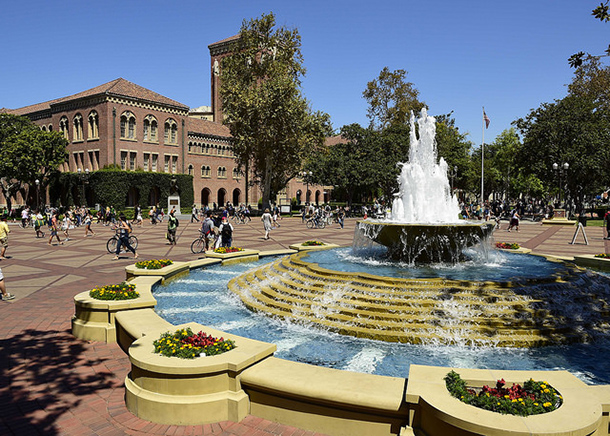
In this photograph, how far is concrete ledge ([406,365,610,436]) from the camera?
3504 mm

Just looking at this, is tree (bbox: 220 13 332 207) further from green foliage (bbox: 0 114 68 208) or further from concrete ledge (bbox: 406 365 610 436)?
concrete ledge (bbox: 406 365 610 436)

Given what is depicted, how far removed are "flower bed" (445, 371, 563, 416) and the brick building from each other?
47.1 meters

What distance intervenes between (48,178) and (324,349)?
193 feet

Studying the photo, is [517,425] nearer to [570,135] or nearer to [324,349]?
[324,349]

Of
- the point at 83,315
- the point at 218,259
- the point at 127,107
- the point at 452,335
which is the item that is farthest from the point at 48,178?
the point at 452,335

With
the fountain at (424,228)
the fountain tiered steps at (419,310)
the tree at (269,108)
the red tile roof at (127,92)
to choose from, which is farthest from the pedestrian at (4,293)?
the red tile roof at (127,92)

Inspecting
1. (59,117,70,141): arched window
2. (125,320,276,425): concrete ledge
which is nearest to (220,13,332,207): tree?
(59,117,70,141): arched window

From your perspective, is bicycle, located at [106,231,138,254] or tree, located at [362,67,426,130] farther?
tree, located at [362,67,426,130]

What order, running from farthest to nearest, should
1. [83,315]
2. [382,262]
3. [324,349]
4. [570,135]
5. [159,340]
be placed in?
[570,135]
[382,262]
[83,315]
[324,349]
[159,340]

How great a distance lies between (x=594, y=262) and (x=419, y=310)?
8664 millimetres

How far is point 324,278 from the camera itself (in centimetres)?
905

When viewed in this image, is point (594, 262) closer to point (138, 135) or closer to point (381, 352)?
point (381, 352)

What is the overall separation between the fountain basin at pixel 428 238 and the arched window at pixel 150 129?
4823 cm

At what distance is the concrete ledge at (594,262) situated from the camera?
41.1 ft
